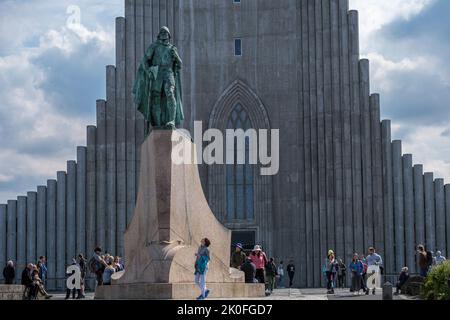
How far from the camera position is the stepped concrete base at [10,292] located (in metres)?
27.4

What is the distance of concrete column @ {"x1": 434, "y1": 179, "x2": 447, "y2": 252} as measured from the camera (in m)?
45.6

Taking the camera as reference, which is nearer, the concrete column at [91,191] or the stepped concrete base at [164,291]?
the stepped concrete base at [164,291]

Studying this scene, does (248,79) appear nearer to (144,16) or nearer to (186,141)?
(144,16)

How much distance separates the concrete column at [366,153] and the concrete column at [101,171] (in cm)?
1191

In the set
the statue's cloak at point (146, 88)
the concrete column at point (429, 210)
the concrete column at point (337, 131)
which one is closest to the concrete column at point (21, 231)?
the concrete column at point (337, 131)

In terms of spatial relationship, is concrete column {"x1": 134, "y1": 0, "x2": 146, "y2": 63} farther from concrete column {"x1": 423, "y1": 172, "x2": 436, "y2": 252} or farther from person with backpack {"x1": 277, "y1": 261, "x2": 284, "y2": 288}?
concrete column {"x1": 423, "y1": 172, "x2": 436, "y2": 252}

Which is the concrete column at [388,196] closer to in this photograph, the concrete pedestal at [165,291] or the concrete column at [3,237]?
the concrete column at [3,237]

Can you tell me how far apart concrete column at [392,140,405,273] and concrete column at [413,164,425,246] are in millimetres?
587

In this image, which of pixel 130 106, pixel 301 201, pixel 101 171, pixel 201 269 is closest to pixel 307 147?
pixel 301 201

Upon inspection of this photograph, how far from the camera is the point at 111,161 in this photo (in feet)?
154

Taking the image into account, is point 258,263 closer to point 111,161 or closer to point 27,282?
point 27,282

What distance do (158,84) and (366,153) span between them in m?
22.7

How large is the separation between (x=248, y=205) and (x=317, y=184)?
3396mm
